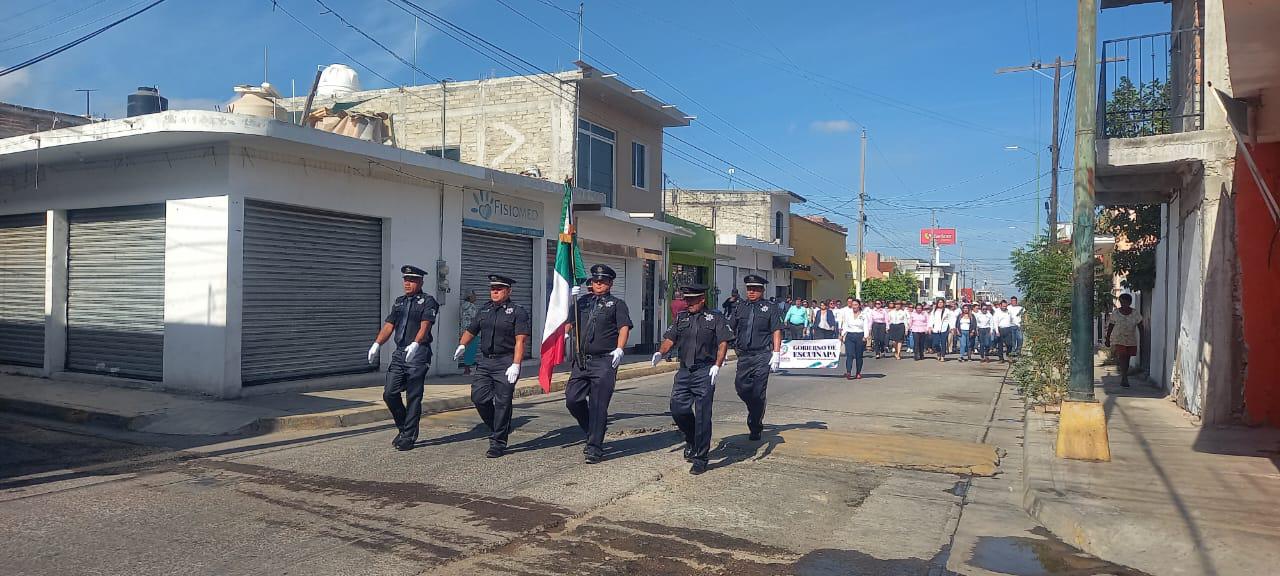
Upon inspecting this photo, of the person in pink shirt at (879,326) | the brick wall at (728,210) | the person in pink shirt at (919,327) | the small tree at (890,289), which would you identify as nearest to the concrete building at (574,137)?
the person in pink shirt at (879,326)

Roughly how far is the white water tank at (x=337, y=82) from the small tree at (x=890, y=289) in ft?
111

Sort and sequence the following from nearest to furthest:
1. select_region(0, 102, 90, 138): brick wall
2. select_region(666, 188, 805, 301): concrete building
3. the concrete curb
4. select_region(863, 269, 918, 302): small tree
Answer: the concrete curb
select_region(0, 102, 90, 138): brick wall
select_region(666, 188, 805, 301): concrete building
select_region(863, 269, 918, 302): small tree

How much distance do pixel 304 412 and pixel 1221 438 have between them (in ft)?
34.2

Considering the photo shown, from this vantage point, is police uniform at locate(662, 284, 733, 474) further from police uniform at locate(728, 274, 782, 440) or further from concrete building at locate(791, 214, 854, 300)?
concrete building at locate(791, 214, 854, 300)

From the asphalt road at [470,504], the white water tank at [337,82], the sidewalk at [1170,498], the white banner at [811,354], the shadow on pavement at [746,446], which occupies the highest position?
the white water tank at [337,82]

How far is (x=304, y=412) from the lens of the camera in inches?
419

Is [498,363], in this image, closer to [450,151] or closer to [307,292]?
[307,292]

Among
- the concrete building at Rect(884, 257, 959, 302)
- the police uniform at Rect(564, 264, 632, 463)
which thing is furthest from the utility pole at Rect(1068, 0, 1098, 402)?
the concrete building at Rect(884, 257, 959, 302)

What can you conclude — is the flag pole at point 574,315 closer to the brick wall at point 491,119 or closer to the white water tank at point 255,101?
the white water tank at point 255,101

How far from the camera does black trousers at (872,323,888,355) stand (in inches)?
958

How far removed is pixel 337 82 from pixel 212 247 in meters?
12.6

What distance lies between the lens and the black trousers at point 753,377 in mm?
8914

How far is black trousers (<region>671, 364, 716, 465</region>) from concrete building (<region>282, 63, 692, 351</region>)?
41.7 feet

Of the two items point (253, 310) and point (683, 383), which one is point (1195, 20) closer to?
point (683, 383)
